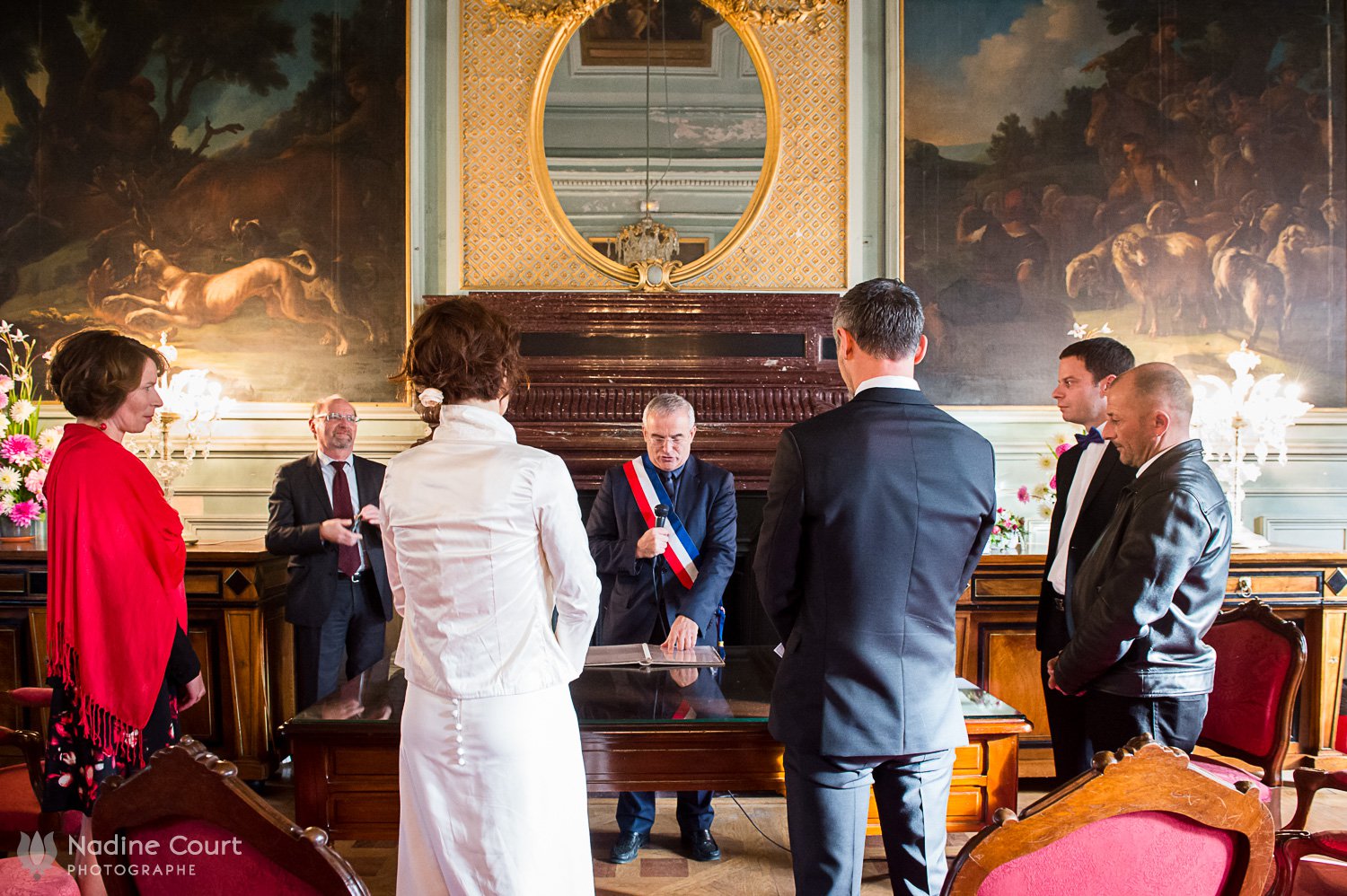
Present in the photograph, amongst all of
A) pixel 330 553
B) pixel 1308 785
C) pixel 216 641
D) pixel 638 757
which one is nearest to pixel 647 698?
pixel 638 757

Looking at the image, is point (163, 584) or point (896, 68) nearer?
point (163, 584)

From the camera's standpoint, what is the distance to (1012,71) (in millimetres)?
5023

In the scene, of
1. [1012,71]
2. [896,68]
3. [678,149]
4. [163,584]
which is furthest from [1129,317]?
[163,584]

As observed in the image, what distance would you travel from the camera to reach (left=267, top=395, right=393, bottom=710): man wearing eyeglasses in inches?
152

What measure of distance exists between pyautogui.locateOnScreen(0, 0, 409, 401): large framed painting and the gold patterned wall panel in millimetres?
373

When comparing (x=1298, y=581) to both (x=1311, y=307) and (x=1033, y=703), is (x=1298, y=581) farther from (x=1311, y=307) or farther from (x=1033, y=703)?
(x=1311, y=307)

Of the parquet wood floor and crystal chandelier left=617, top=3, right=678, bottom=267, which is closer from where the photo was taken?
the parquet wood floor

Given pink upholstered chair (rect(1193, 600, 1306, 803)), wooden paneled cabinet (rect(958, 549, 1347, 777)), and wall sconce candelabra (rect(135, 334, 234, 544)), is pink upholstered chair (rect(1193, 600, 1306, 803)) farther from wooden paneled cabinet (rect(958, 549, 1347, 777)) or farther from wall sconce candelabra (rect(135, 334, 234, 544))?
wall sconce candelabra (rect(135, 334, 234, 544))

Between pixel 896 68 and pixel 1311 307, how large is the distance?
2.50m

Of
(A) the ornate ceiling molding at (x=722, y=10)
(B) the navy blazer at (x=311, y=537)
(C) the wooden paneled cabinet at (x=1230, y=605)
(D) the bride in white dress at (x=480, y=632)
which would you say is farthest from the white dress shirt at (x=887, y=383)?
(A) the ornate ceiling molding at (x=722, y=10)

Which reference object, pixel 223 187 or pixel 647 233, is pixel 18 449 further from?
pixel 647 233

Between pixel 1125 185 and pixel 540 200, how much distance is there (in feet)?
10.1

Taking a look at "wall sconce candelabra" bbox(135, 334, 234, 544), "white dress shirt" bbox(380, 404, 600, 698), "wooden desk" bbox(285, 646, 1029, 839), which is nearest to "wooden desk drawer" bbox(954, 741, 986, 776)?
"wooden desk" bbox(285, 646, 1029, 839)

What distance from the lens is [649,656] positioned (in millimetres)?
2562
